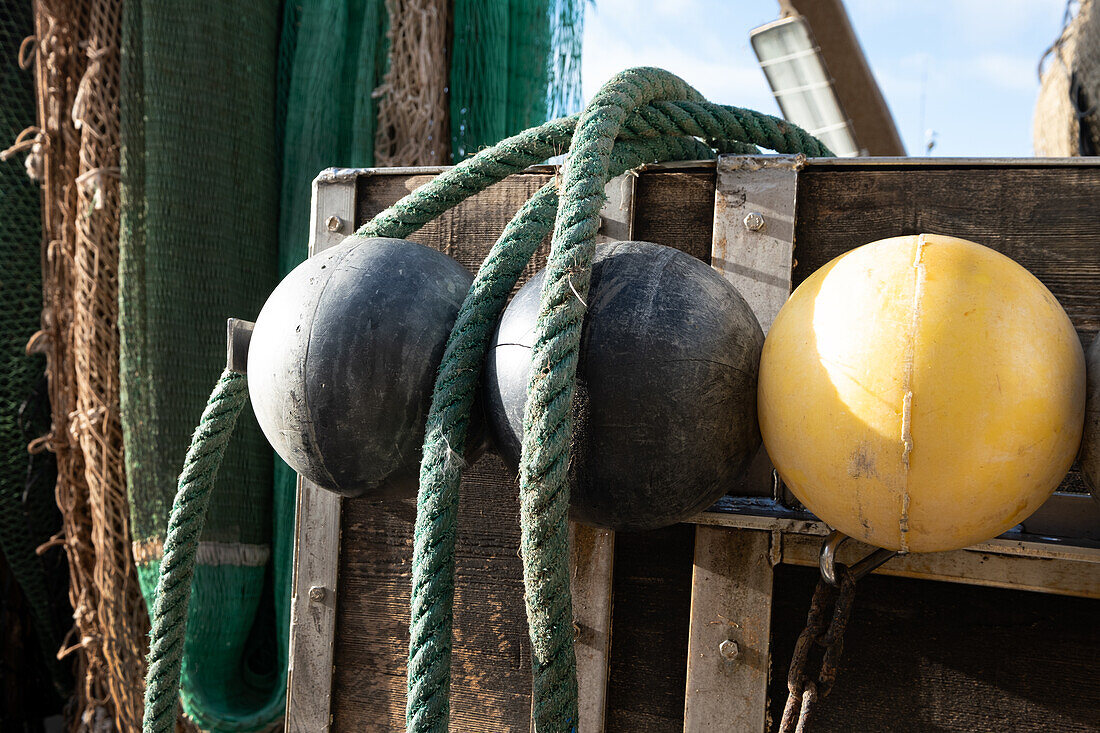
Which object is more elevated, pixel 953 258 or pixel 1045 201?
pixel 1045 201

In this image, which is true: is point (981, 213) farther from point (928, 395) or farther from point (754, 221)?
point (928, 395)

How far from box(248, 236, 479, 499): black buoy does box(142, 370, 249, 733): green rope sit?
0.17 meters

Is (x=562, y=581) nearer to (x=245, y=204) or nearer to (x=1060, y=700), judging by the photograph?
(x=1060, y=700)

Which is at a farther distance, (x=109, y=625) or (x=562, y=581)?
(x=109, y=625)

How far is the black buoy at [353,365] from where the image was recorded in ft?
3.36

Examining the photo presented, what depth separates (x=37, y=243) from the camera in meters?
2.52

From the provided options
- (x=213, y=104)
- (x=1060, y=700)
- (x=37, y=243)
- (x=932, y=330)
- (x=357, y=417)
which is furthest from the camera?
(x=37, y=243)

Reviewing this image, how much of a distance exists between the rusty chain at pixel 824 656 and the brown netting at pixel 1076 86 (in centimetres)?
224

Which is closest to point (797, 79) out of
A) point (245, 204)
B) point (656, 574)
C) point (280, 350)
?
point (245, 204)

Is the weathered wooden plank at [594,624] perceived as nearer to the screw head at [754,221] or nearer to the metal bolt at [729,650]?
the metal bolt at [729,650]

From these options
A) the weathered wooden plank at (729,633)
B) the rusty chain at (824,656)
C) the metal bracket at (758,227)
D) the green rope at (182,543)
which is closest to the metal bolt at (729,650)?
the weathered wooden plank at (729,633)

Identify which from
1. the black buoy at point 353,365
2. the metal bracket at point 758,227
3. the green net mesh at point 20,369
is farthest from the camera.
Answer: the green net mesh at point 20,369

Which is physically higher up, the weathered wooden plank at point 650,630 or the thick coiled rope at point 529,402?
the thick coiled rope at point 529,402

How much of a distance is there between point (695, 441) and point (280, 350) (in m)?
0.55
